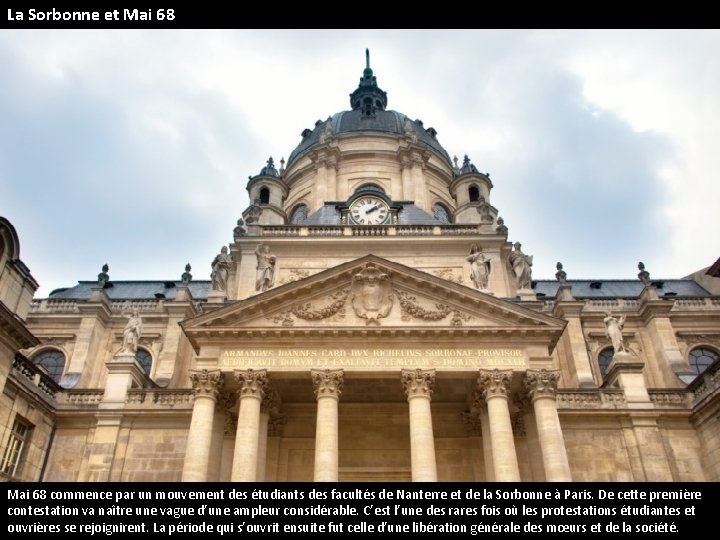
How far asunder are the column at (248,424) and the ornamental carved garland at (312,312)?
2239 millimetres

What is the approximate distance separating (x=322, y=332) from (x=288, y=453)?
249 inches

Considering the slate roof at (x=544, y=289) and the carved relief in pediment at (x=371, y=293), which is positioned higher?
the slate roof at (x=544, y=289)

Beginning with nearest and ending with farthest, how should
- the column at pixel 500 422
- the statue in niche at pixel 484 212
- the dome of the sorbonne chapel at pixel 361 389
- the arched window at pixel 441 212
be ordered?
the column at pixel 500 422
the dome of the sorbonne chapel at pixel 361 389
the statue in niche at pixel 484 212
the arched window at pixel 441 212

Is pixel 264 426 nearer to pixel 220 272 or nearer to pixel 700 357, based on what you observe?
pixel 220 272

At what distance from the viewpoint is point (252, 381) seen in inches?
845

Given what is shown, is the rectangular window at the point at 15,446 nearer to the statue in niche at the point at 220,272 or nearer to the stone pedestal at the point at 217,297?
the stone pedestal at the point at 217,297

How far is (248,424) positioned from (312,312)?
16.3 ft

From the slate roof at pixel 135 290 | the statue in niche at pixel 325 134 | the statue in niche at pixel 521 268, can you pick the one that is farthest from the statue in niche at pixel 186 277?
the statue in niche at pixel 521 268

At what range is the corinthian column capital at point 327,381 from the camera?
69.7ft

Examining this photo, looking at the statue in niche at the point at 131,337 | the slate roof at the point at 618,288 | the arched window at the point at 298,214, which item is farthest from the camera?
the arched window at the point at 298,214

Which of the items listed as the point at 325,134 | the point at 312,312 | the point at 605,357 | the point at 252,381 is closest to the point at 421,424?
the point at 312,312

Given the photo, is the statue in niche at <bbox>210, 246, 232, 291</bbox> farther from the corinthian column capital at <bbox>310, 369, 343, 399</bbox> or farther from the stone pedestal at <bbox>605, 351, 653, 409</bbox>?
the stone pedestal at <bbox>605, 351, 653, 409</bbox>

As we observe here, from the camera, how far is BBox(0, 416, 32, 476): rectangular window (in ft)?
69.1
